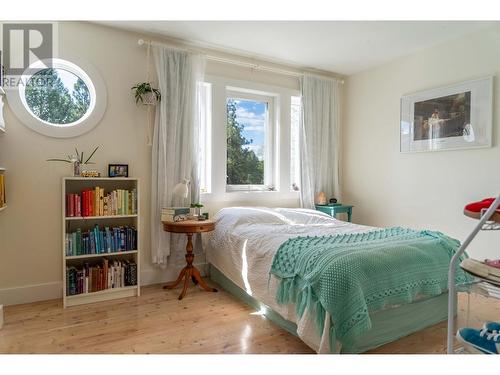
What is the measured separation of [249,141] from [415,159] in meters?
1.90

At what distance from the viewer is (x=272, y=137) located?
4008 millimetres

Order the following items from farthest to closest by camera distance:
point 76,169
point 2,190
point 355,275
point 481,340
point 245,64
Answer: point 245,64 → point 76,169 → point 2,190 → point 355,275 → point 481,340

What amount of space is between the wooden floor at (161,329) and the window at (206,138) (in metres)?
1.26

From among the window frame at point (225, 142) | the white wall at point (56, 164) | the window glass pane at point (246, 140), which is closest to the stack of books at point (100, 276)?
the white wall at point (56, 164)

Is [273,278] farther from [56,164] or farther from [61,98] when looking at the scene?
[61,98]

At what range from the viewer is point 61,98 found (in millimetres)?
2932

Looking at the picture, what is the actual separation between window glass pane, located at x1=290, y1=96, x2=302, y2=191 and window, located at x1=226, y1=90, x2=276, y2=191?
28cm

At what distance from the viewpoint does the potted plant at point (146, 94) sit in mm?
3006

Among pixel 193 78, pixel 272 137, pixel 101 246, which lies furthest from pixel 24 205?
pixel 272 137

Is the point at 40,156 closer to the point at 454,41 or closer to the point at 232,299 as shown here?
the point at 232,299

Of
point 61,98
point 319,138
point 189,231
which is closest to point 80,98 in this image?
point 61,98

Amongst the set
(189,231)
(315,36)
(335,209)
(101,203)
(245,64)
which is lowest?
(189,231)

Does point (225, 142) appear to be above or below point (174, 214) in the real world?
above
